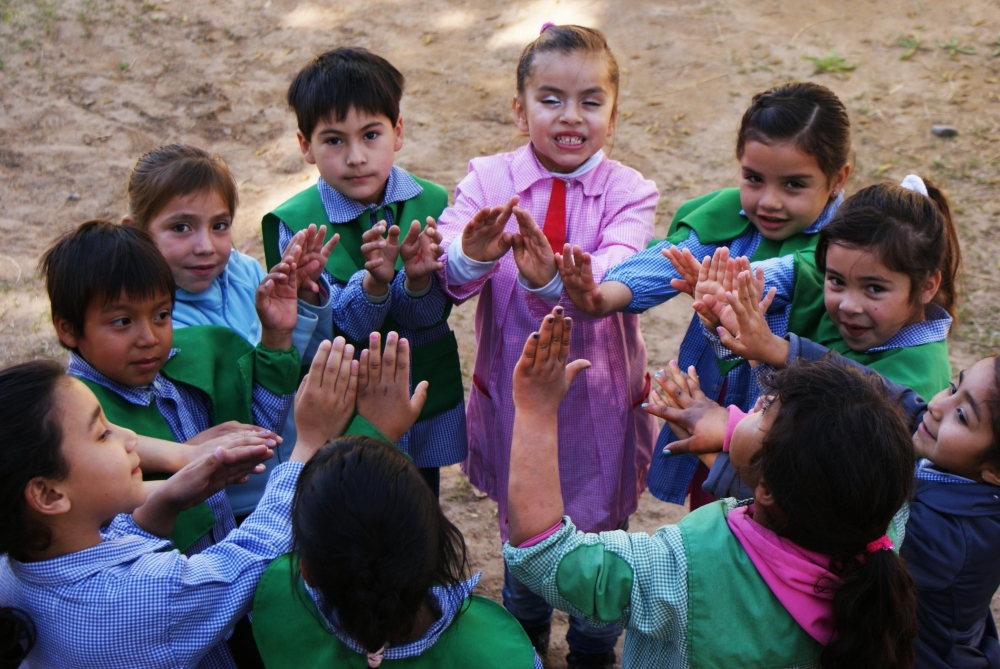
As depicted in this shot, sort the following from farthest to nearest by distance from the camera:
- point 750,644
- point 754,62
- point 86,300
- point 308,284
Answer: point 754,62, point 308,284, point 86,300, point 750,644

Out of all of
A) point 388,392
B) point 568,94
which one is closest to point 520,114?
point 568,94

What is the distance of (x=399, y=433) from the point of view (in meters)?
2.10

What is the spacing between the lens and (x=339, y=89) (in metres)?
2.76

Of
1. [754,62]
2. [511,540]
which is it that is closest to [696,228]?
[511,540]

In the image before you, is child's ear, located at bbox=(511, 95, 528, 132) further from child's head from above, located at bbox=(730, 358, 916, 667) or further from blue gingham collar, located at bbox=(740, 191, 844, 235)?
child's head from above, located at bbox=(730, 358, 916, 667)

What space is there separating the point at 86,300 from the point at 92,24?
18.9 ft

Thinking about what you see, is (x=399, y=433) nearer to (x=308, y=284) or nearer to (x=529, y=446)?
(x=529, y=446)

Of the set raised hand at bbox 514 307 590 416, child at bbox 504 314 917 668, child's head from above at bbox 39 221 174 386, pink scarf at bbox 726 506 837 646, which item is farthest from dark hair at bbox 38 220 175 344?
pink scarf at bbox 726 506 837 646

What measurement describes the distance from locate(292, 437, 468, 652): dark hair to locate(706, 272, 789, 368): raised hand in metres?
1.04

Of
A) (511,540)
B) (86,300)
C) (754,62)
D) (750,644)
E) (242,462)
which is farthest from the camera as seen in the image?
(754,62)

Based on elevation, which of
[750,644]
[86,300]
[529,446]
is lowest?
[750,644]

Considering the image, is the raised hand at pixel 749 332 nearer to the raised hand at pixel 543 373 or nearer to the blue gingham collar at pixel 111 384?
the raised hand at pixel 543 373

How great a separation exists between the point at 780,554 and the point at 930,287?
1094 mm

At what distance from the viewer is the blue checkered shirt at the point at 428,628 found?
156 cm
